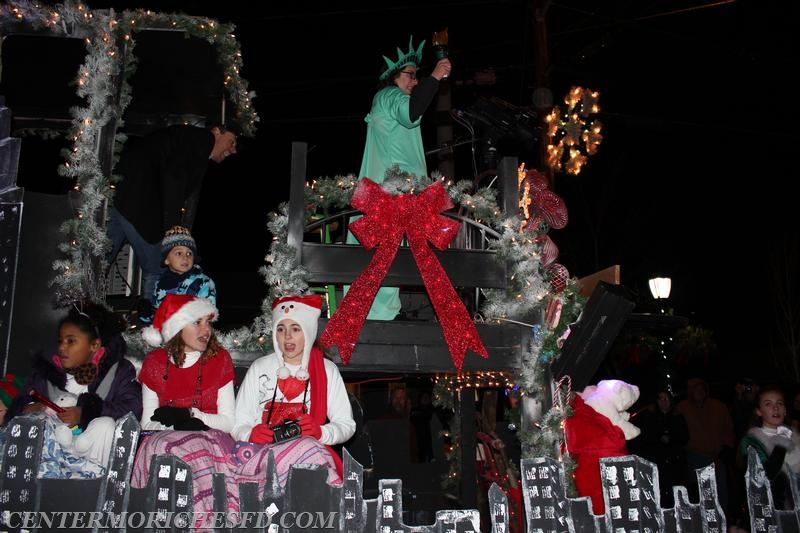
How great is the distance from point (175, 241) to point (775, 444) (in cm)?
523

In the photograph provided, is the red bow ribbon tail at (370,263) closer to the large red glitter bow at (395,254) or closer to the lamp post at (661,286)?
the large red glitter bow at (395,254)

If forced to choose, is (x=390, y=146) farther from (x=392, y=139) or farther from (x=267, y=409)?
(x=267, y=409)

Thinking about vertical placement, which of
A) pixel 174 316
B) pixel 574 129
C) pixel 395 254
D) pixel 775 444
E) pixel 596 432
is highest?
pixel 574 129

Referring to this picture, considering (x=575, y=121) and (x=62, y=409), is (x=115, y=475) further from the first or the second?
(x=575, y=121)

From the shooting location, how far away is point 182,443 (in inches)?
156

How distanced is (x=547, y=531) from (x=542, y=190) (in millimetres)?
4151

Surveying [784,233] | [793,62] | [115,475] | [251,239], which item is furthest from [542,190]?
[784,233]

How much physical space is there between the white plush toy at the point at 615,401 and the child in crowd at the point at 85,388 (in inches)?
140

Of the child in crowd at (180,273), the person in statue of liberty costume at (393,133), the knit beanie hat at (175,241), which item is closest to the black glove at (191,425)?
the child in crowd at (180,273)

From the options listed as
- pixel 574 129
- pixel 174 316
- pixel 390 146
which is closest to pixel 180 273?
pixel 174 316

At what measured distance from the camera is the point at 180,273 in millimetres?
5461

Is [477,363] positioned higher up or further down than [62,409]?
higher up

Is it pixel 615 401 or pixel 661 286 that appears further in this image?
pixel 661 286

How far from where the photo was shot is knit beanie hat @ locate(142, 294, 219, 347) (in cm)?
469
